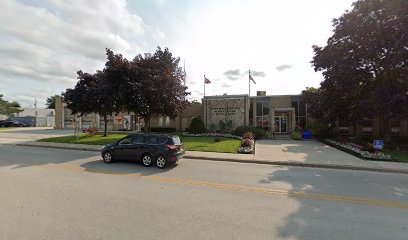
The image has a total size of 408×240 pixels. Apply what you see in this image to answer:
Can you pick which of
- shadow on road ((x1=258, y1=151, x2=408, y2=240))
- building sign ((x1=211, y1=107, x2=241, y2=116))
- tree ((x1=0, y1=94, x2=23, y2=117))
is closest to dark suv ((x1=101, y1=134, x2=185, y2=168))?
shadow on road ((x1=258, y1=151, x2=408, y2=240))

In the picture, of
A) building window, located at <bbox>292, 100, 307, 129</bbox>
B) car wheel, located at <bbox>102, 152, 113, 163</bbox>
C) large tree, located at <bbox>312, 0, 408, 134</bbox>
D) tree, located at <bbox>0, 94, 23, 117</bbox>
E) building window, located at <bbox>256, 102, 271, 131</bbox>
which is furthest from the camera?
tree, located at <bbox>0, 94, 23, 117</bbox>

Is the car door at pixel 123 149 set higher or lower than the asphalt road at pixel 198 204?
higher

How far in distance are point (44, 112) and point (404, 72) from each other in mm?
92120

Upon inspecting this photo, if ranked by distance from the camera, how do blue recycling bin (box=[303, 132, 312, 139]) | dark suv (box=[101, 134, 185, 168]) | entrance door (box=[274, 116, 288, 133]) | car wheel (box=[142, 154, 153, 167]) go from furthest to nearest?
entrance door (box=[274, 116, 288, 133]), blue recycling bin (box=[303, 132, 312, 139]), car wheel (box=[142, 154, 153, 167]), dark suv (box=[101, 134, 185, 168])

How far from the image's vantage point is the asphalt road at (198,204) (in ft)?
15.4

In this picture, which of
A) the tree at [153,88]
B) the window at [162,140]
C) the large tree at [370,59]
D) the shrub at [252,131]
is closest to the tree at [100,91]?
the tree at [153,88]

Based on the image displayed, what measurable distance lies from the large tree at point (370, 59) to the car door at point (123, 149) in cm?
1614

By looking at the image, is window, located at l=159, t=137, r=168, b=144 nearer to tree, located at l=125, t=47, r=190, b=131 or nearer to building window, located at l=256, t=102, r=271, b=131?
tree, located at l=125, t=47, r=190, b=131

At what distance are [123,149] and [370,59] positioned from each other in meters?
18.8

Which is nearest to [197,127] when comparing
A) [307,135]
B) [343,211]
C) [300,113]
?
[307,135]

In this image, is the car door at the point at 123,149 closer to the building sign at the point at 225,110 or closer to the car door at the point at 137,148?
the car door at the point at 137,148

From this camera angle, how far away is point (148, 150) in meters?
11.6

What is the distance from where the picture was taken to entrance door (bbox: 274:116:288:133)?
32.9 metres

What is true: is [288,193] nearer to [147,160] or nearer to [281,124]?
[147,160]
